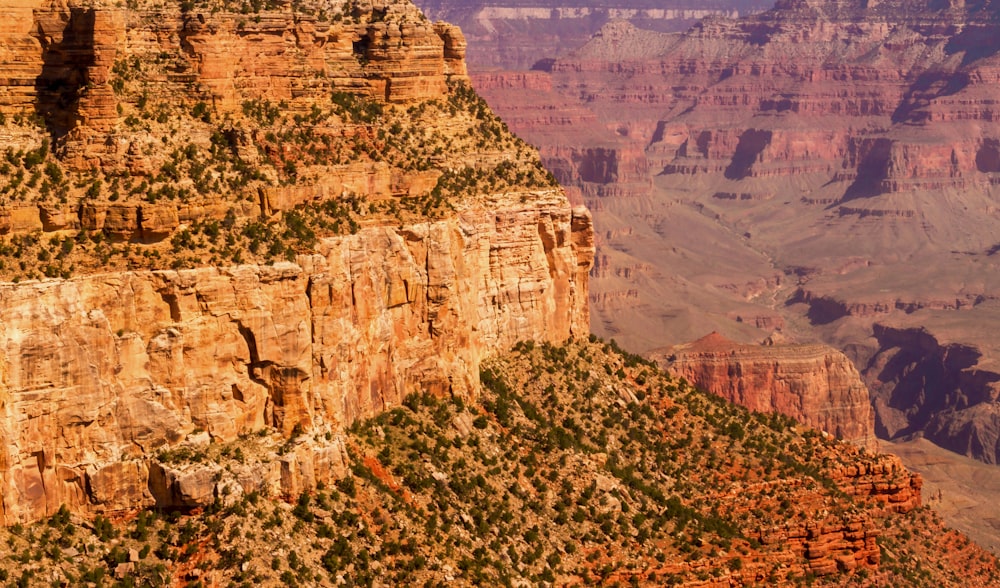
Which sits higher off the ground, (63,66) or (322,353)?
(63,66)

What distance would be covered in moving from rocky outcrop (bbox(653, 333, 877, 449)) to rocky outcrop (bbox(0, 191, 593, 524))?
77.4 meters

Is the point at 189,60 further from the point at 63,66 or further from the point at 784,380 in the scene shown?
the point at 784,380

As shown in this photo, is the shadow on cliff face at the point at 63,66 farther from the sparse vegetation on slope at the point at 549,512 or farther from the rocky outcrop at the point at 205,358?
the sparse vegetation on slope at the point at 549,512

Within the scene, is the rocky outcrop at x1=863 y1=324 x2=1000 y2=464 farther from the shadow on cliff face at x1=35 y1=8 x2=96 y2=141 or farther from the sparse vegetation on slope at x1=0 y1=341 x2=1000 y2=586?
the shadow on cliff face at x1=35 y1=8 x2=96 y2=141

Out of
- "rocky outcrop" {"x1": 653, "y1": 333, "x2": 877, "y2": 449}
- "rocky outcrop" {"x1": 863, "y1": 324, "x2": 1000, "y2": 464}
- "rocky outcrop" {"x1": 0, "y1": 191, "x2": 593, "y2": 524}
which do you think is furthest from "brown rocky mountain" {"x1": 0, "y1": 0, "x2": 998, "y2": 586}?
"rocky outcrop" {"x1": 863, "y1": 324, "x2": 1000, "y2": 464}

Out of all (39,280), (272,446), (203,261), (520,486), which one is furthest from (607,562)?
(39,280)

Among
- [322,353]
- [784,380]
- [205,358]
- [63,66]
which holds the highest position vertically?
[63,66]

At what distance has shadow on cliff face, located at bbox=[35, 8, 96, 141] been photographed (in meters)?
55.5

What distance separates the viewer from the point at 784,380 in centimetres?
14450

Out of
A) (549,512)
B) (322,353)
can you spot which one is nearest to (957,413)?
(549,512)

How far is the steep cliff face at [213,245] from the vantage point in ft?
166

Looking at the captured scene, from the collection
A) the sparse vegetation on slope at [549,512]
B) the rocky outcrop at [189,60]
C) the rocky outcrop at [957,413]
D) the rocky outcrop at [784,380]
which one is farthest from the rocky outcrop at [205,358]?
the rocky outcrop at [957,413]

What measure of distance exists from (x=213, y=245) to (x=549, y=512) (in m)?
A: 15.7

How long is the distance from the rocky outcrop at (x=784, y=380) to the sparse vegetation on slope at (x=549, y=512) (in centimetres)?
5729
